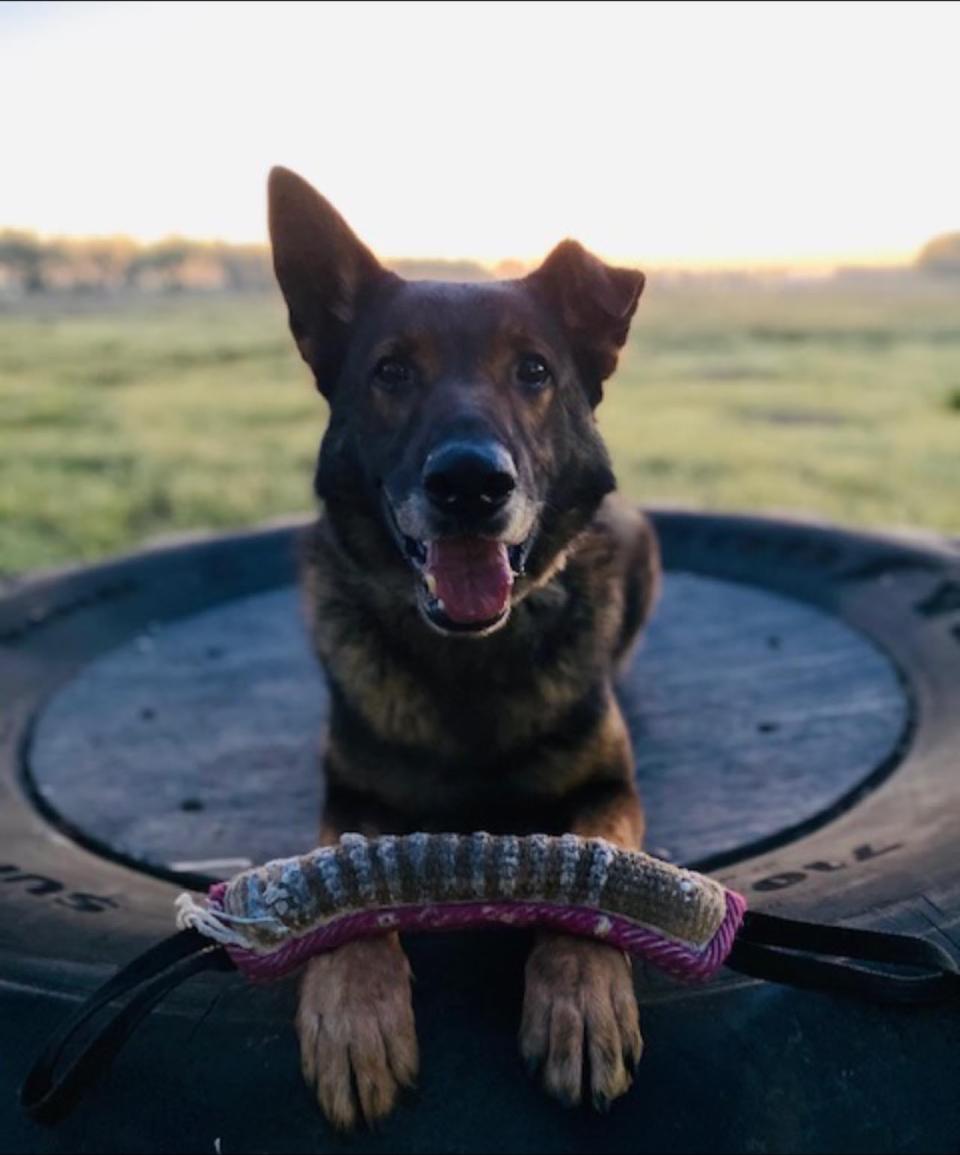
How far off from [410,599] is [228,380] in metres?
17.3

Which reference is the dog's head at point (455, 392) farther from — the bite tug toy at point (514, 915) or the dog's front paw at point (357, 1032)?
the dog's front paw at point (357, 1032)

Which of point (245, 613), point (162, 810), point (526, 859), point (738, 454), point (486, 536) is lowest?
point (738, 454)

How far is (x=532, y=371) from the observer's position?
2658mm

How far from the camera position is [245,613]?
461 cm

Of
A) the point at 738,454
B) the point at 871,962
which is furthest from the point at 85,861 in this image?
the point at 738,454

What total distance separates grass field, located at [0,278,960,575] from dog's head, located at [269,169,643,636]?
104 cm

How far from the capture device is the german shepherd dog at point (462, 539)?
7.64 feet

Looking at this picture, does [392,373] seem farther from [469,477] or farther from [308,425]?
[308,425]

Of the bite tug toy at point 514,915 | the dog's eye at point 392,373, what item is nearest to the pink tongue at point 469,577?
the dog's eye at point 392,373

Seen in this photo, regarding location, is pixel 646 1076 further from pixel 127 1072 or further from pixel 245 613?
pixel 245 613

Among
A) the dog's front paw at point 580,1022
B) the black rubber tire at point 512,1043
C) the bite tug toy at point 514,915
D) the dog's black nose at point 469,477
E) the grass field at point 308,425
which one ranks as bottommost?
the grass field at point 308,425

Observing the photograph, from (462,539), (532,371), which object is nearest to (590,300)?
(532,371)

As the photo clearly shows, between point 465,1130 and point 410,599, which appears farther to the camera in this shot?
point 410,599

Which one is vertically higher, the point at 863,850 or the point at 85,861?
the point at 863,850
